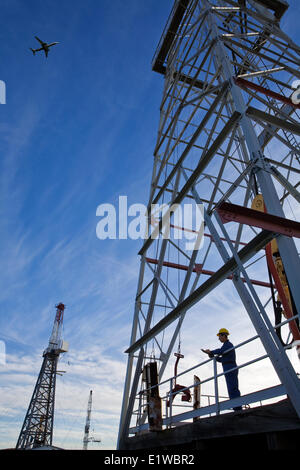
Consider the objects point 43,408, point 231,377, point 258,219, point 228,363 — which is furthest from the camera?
point 43,408

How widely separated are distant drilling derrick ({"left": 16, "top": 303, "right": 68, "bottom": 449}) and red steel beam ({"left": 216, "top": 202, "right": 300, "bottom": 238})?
111 feet

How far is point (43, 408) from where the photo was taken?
34594mm

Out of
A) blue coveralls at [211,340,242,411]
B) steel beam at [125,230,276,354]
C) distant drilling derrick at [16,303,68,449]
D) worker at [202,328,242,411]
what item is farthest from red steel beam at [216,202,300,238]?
distant drilling derrick at [16,303,68,449]

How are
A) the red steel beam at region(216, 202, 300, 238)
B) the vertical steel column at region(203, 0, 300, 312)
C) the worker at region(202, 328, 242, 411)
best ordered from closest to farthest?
the vertical steel column at region(203, 0, 300, 312) → the red steel beam at region(216, 202, 300, 238) → the worker at region(202, 328, 242, 411)

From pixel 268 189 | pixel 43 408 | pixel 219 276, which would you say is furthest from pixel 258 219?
pixel 43 408

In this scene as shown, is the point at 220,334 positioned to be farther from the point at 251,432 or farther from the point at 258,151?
the point at 258,151

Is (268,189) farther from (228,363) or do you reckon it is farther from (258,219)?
(228,363)

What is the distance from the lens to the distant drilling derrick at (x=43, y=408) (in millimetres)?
32562

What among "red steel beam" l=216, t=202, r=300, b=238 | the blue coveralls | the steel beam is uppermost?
"red steel beam" l=216, t=202, r=300, b=238

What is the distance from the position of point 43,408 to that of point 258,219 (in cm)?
3847

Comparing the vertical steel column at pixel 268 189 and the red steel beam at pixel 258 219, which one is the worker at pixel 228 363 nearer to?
the vertical steel column at pixel 268 189

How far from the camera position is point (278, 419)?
12.0ft

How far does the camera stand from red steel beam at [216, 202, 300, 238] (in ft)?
15.6

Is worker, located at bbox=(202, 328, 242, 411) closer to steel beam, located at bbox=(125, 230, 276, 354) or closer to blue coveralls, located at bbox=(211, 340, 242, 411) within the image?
blue coveralls, located at bbox=(211, 340, 242, 411)
